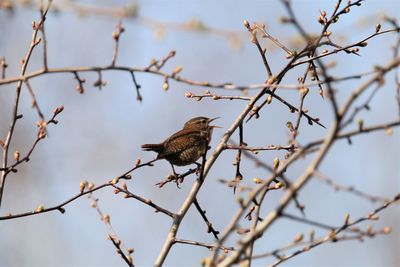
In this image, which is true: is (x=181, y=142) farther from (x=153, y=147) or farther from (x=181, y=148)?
(x=153, y=147)

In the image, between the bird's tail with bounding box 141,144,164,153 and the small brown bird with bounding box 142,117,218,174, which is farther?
the small brown bird with bounding box 142,117,218,174

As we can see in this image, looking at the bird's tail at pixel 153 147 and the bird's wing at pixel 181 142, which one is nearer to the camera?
the bird's tail at pixel 153 147

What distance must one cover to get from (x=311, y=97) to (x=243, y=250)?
1258cm

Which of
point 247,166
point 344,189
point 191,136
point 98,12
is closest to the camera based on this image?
point 344,189

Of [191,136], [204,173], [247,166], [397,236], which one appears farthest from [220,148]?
[397,236]

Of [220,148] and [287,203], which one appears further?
[220,148]

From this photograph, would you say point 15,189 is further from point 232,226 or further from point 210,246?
point 232,226

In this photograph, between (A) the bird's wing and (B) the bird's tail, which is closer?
(B) the bird's tail

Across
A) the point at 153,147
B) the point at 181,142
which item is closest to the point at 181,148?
the point at 181,142

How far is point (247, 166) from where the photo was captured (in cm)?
1206

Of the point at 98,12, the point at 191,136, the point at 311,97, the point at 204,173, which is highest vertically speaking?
the point at 311,97

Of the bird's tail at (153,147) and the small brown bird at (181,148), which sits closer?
the bird's tail at (153,147)

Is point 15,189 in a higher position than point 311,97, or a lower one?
lower

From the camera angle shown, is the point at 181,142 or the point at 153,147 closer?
the point at 153,147
